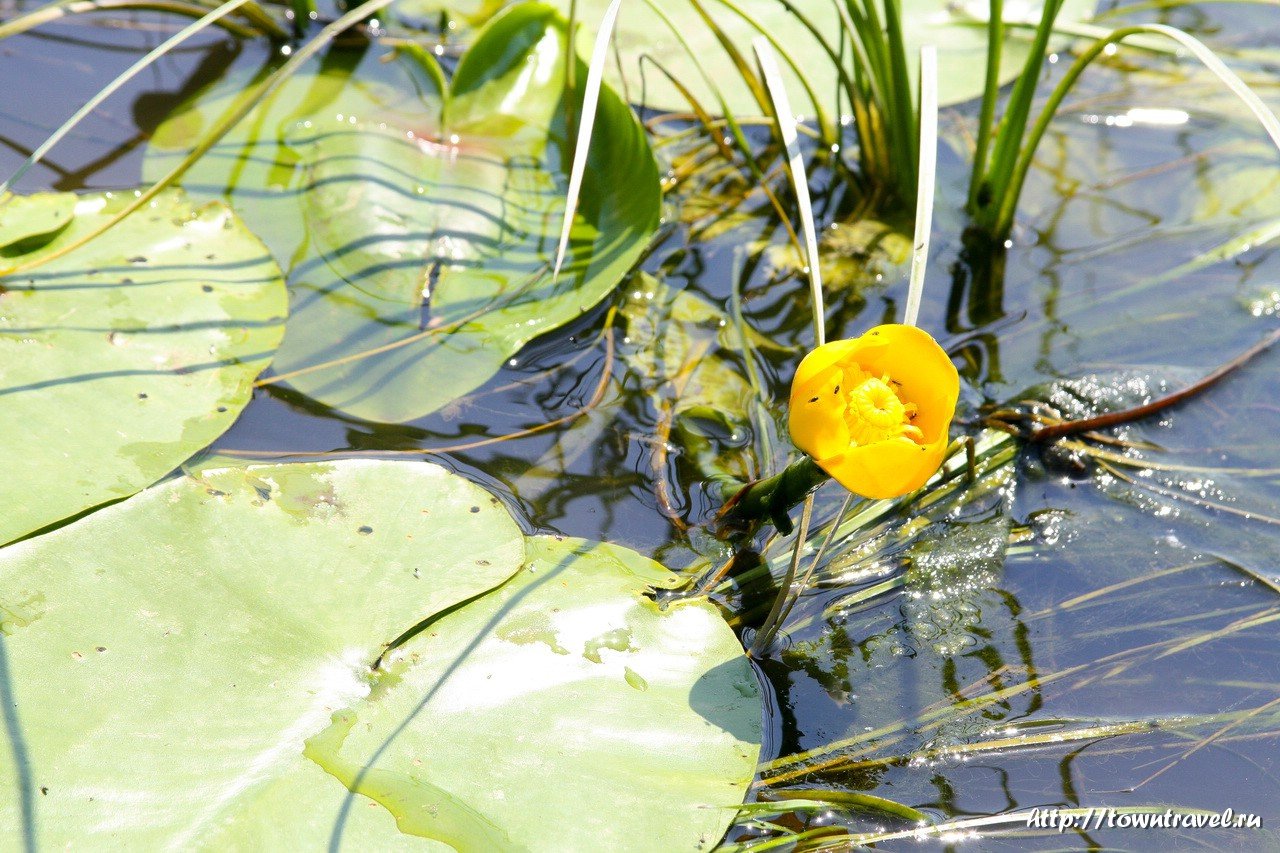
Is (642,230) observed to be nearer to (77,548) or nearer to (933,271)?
(933,271)

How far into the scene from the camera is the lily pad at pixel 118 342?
146 centimetres

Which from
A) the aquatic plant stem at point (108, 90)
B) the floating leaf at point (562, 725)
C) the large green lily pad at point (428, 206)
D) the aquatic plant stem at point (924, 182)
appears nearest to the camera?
the floating leaf at point (562, 725)

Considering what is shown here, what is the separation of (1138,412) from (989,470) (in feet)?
1.13

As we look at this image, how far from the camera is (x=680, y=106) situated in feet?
8.05

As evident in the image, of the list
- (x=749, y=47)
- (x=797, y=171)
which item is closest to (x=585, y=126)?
(x=797, y=171)

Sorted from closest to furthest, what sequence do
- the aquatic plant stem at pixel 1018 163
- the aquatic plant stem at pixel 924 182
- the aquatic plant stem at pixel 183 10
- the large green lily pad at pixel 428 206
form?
the aquatic plant stem at pixel 924 182 < the large green lily pad at pixel 428 206 < the aquatic plant stem at pixel 1018 163 < the aquatic plant stem at pixel 183 10

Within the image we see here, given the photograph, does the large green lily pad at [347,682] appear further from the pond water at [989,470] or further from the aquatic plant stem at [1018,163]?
the aquatic plant stem at [1018,163]

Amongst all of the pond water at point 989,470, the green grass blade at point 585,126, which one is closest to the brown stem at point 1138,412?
the pond water at point 989,470

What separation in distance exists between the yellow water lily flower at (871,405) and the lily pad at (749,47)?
140 cm

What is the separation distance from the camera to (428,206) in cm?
194

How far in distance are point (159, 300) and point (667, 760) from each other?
123 centimetres

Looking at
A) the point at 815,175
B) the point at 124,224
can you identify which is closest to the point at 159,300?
the point at 124,224

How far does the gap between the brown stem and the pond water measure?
1.0 inches

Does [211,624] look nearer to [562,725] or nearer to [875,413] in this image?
[562,725]
